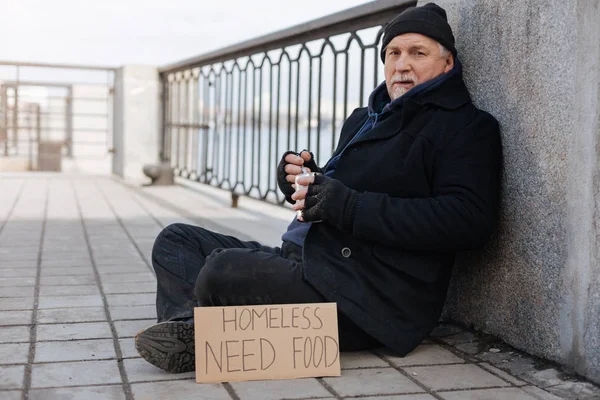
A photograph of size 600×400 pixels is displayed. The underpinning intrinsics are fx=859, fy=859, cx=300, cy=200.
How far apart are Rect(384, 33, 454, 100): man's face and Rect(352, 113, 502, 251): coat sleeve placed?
30 cm

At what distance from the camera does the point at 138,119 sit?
37.3 ft

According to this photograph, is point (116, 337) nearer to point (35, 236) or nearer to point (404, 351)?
point (404, 351)

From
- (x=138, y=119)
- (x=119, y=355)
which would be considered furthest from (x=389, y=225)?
(x=138, y=119)

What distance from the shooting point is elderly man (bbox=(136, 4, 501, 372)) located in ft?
9.70

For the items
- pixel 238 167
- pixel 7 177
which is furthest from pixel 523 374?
pixel 7 177

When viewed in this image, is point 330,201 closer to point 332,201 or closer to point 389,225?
point 332,201

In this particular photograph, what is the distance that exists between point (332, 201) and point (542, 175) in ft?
2.44

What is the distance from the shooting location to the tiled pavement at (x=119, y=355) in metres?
2.74

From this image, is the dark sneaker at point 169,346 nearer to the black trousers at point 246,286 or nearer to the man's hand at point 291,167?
the black trousers at point 246,286

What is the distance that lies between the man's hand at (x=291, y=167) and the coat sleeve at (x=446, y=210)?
1.25 feet

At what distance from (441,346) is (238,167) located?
16.6 feet

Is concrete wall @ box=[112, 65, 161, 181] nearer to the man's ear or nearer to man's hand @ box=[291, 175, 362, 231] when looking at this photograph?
the man's ear

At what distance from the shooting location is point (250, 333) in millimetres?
2895

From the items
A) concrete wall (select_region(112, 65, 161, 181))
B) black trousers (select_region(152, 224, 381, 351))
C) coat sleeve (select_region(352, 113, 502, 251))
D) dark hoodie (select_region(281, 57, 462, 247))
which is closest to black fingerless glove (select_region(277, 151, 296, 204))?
dark hoodie (select_region(281, 57, 462, 247))
